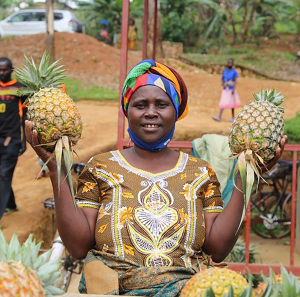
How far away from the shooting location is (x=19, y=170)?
10148mm

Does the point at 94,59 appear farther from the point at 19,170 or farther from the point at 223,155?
the point at 223,155

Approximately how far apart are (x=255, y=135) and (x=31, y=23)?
21.4 metres

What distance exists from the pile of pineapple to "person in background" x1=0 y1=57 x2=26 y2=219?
5.25 meters

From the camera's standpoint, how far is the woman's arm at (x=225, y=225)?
Answer: 7.59ft

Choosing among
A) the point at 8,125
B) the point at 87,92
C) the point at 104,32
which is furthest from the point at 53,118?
the point at 104,32

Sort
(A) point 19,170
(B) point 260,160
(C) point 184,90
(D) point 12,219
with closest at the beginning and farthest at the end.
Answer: (B) point 260,160 → (C) point 184,90 → (D) point 12,219 → (A) point 19,170

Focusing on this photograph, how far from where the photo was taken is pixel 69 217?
2.35 meters

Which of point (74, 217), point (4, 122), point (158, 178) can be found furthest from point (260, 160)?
point (4, 122)

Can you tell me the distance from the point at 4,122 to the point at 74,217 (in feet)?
14.8

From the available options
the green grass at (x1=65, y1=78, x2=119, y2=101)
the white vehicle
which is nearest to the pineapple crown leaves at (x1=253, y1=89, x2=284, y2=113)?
the green grass at (x1=65, y1=78, x2=119, y2=101)

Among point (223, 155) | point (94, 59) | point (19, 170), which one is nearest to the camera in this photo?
point (223, 155)

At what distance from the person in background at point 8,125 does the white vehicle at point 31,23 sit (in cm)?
1603

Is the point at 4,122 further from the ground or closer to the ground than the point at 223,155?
closer to the ground

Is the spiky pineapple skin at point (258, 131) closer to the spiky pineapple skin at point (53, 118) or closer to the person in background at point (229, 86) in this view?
the spiky pineapple skin at point (53, 118)
